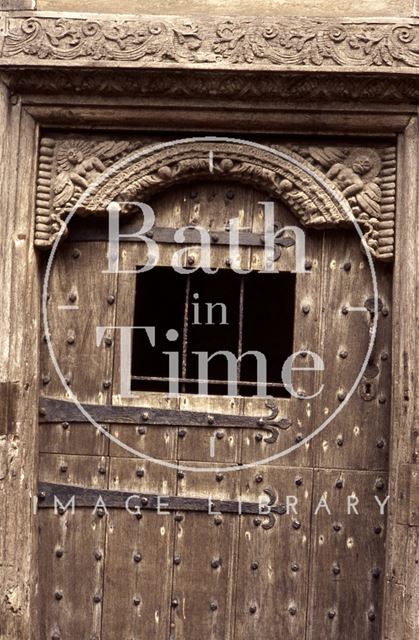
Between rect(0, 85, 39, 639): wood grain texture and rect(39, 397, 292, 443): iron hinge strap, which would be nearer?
rect(0, 85, 39, 639): wood grain texture

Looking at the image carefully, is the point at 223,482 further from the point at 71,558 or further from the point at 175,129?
the point at 175,129

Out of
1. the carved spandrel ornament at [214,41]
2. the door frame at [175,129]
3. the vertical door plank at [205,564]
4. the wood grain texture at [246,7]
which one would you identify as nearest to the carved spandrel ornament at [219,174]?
the door frame at [175,129]

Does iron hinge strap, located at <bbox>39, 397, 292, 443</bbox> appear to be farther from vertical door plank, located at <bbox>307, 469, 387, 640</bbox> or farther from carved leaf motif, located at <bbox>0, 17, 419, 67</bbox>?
carved leaf motif, located at <bbox>0, 17, 419, 67</bbox>

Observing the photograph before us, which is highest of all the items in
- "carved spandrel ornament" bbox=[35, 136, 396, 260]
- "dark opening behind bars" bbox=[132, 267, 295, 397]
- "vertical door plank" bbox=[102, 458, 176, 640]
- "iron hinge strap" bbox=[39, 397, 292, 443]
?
"carved spandrel ornament" bbox=[35, 136, 396, 260]

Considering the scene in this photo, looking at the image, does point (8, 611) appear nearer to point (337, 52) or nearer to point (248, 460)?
point (248, 460)

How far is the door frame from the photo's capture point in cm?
339

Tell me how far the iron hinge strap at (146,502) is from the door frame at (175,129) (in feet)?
0.31

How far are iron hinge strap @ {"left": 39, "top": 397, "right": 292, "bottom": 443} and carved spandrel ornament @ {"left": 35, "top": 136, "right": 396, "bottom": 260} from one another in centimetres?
56

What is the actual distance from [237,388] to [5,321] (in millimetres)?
820

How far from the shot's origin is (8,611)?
11.3ft

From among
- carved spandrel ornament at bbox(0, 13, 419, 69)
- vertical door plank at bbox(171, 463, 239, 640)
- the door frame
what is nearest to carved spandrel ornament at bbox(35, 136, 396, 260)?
the door frame

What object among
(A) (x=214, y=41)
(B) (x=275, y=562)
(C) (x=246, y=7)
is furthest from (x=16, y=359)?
(C) (x=246, y=7)

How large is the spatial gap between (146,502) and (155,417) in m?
0.29

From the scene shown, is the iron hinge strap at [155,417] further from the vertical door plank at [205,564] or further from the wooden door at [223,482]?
the vertical door plank at [205,564]
